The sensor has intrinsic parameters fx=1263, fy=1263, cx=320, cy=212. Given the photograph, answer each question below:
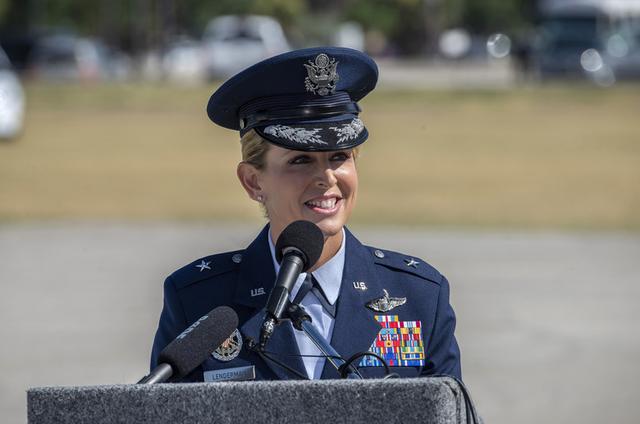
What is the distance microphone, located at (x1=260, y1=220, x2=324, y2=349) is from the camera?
2039 mm

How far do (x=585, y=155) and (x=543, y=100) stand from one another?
6.91 metres

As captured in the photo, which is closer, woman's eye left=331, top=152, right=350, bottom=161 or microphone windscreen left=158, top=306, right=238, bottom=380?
microphone windscreen left=158, top=306, right=238, bottom=380

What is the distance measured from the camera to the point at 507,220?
14.4 meters

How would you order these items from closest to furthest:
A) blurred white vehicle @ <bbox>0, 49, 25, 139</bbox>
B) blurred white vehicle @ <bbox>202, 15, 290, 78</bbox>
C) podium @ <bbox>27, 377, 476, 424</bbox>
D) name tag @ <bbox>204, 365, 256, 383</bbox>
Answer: podium @ <bbox>27, 377, 476, 424</bbox> → name tag @ <bbox>204, 365, 256, 383</bbox> → blurred white vehicle @ <bbox>0, 49, 25, 139</bbox> → blurred white vehicle @ <bbox>202, 15, 290, 78</bbox>

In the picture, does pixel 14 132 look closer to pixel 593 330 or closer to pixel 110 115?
pixel 110 115

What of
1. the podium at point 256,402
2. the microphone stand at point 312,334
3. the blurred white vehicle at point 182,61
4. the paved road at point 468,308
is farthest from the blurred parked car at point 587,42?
the podium at point 256,402

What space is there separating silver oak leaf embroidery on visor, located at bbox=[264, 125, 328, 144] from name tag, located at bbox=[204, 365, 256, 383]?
462 mm

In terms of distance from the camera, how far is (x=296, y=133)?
8.37ft

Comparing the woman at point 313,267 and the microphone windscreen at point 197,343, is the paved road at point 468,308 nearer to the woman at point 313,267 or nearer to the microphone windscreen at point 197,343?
the woman at point 313,267

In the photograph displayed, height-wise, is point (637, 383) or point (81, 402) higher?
point (81, 402)

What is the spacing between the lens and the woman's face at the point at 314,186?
2543 millimetres

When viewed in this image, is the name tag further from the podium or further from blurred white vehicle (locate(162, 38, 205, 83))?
blurred white vehicle (locate(162, 38, 205, 83))

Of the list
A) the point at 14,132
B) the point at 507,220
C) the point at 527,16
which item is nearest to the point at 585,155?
the point at 507,220

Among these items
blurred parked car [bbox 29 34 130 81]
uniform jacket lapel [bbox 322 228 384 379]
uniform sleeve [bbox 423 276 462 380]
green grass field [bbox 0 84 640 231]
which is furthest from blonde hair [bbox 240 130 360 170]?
blurred parked car [bbox 29 34 130 81]
